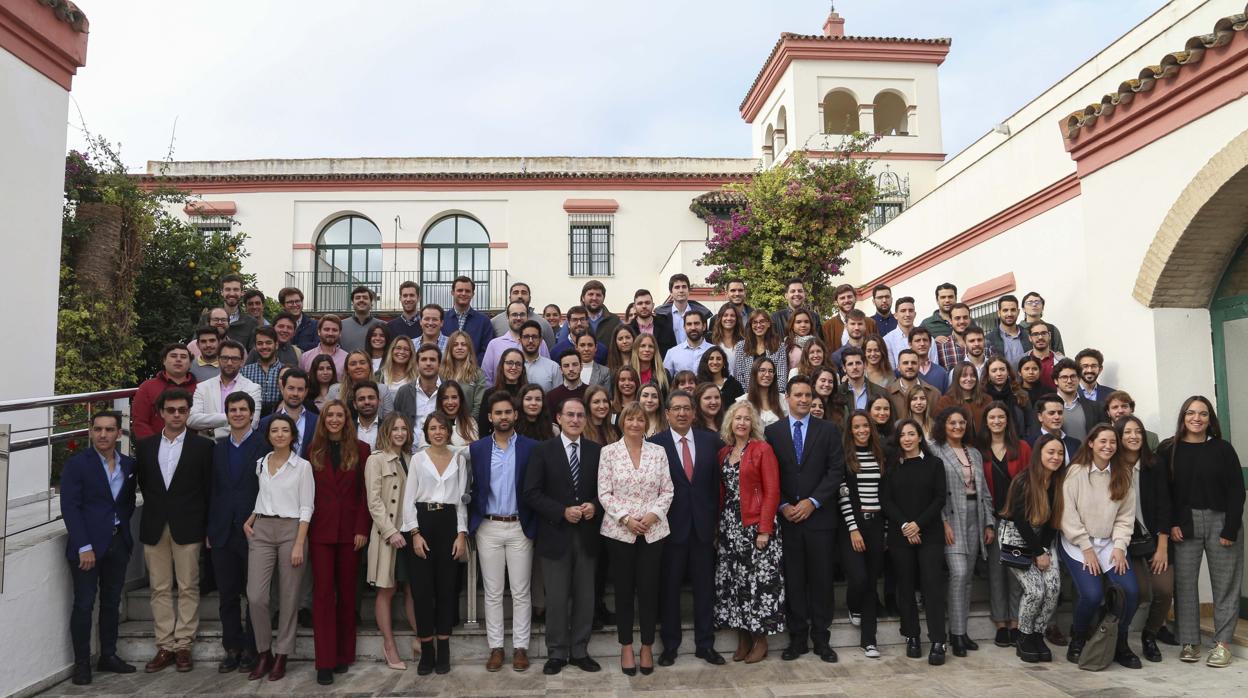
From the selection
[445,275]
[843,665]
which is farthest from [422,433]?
[445,275]

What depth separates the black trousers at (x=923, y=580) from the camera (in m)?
5.73

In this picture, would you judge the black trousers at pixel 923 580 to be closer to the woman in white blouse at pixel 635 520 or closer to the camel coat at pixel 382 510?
the woman in white blouse at pixel 635 520

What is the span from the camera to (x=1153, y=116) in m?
6.69

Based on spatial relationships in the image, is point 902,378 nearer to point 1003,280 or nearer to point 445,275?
point 1003,280

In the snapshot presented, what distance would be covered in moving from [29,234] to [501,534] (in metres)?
5.19

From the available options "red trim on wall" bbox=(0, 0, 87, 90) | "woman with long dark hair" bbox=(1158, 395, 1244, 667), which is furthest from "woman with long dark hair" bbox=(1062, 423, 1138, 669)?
"red trim on wall" bbox=(0, 0, 87, 90)

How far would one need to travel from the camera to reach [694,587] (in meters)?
5.73

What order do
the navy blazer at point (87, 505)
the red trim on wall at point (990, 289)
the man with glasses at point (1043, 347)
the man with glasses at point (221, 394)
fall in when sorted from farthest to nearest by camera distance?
1. the red trim on wall at point (990, 289)
2. the man with glasses at point (1043, 347)
3. the man with glasses at point (221, 394)
4. the navy blazer at point (87, 505)

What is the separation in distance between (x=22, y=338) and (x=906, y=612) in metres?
7.51

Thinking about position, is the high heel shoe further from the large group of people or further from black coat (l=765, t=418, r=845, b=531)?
black coat (l=765, t=418, r=845, b=531)

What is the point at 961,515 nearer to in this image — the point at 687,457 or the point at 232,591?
A: the point at 687,457

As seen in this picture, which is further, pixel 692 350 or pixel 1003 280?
pixel 1003 280

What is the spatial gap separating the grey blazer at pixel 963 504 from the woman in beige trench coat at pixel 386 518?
3.80 m

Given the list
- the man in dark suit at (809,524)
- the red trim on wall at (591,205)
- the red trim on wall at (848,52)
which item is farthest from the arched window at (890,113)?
the man in dark suit at (809,524)
